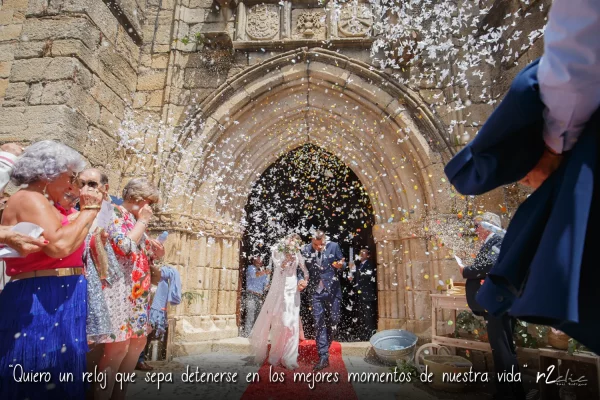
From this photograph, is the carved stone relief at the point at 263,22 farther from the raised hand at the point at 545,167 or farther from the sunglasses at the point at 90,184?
the raised hand at the point at 545,167

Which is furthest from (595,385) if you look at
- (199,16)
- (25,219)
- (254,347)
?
(199,16)

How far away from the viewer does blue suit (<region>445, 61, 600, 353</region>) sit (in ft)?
2.39

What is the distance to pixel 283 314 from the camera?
423 cm

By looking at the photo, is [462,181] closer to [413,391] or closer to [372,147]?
[413,391]

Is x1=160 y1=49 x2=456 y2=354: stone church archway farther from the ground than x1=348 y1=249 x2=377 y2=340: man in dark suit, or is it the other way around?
x1=160 y1=49 x2=456 y2=354: stone church archway

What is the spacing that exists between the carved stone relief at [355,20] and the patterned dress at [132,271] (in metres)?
Result: 4.47

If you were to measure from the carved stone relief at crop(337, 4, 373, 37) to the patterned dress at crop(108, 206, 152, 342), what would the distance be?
4472mm

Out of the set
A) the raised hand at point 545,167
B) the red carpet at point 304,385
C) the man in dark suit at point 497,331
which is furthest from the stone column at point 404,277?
the raised hand at point 545,167

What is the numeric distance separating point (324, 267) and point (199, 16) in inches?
184

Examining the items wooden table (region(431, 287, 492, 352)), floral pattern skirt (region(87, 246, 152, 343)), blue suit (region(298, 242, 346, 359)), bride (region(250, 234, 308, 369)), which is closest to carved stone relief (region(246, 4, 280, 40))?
bride (region(250, 234, 308, 369))

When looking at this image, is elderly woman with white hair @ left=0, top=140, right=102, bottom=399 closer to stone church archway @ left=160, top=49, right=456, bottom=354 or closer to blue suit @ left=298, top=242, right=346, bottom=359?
blue suit @ left=298, top=242, right=346, bottom=359

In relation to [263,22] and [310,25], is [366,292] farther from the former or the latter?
[263,22]

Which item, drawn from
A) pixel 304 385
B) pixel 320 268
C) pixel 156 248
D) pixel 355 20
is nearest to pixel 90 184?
pixel 156 248

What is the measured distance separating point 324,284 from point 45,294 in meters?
3.26
